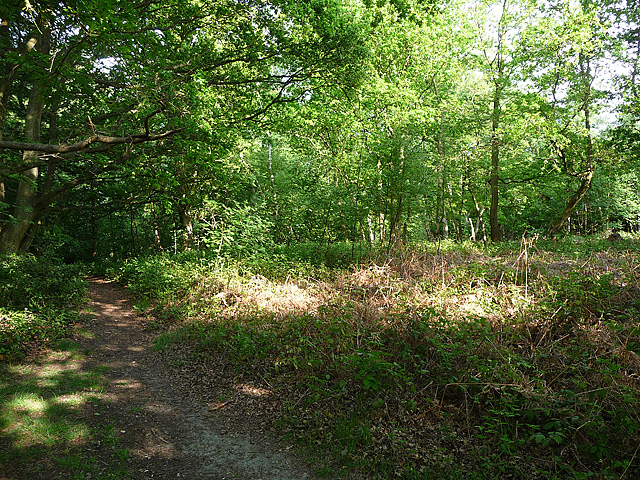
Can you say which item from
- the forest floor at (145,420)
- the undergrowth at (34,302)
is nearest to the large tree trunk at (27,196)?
the undergrowth at (34,302)

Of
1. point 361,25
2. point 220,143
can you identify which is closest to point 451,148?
point 361,25

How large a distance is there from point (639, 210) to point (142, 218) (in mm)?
34108

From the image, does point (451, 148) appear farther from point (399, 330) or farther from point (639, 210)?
point (639, 210)

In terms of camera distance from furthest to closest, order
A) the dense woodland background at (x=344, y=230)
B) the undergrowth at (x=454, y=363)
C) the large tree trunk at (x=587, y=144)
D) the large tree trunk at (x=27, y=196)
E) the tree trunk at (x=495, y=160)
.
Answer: the tree trunk at (x=495, y=160) → the large tree trunk at (x=587, y=144) → the large tree trunk at (x=27, y=196) → the dense woodland background at (x=344, y=230) → the undergrowth at (x=454, y=363)

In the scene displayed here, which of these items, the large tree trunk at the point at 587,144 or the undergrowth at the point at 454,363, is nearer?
the undergrowth at the point at 454,363

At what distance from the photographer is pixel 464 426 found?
402 cm

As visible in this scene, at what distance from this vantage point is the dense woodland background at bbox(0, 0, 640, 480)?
3990 mm

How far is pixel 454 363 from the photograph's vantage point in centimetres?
469

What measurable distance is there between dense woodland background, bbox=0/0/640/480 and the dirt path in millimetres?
296

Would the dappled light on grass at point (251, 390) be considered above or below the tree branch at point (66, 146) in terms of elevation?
below

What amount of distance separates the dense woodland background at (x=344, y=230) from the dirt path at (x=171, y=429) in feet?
0.97

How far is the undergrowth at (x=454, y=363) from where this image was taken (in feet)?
11.5

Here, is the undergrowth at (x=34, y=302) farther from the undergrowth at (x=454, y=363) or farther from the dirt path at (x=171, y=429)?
the undergrowth at (x=454, y=363)

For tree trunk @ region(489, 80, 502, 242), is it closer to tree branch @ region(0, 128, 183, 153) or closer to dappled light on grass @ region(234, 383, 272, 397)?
dappled light on grass @ region(234, 383, 272, 397)
